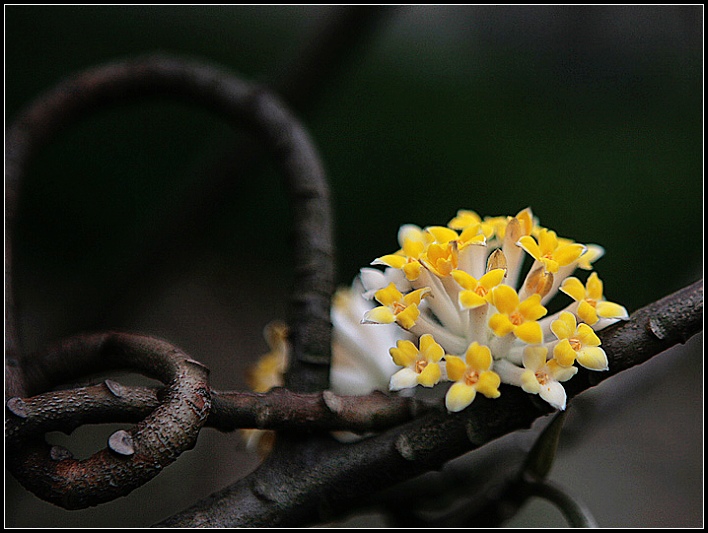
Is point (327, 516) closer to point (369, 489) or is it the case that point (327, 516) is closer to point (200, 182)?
point (369, 489)

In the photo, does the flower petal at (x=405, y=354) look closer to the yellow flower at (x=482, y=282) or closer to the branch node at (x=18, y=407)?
the yellow flower at (x=482, y=282)

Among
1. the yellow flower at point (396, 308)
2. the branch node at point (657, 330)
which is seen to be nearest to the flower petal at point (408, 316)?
the yellow flower at point (396, 308)

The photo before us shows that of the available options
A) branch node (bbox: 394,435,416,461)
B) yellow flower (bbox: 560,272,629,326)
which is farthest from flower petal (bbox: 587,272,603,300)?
branch node (bbox: 394,435,416,461)

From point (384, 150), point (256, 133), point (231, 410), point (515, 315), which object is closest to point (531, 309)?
point (515, 315)

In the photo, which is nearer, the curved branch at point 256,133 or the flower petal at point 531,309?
the flower petal at point 531,309

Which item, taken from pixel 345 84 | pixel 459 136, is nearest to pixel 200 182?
pixel 345 84

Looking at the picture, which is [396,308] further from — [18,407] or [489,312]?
[18,407]
